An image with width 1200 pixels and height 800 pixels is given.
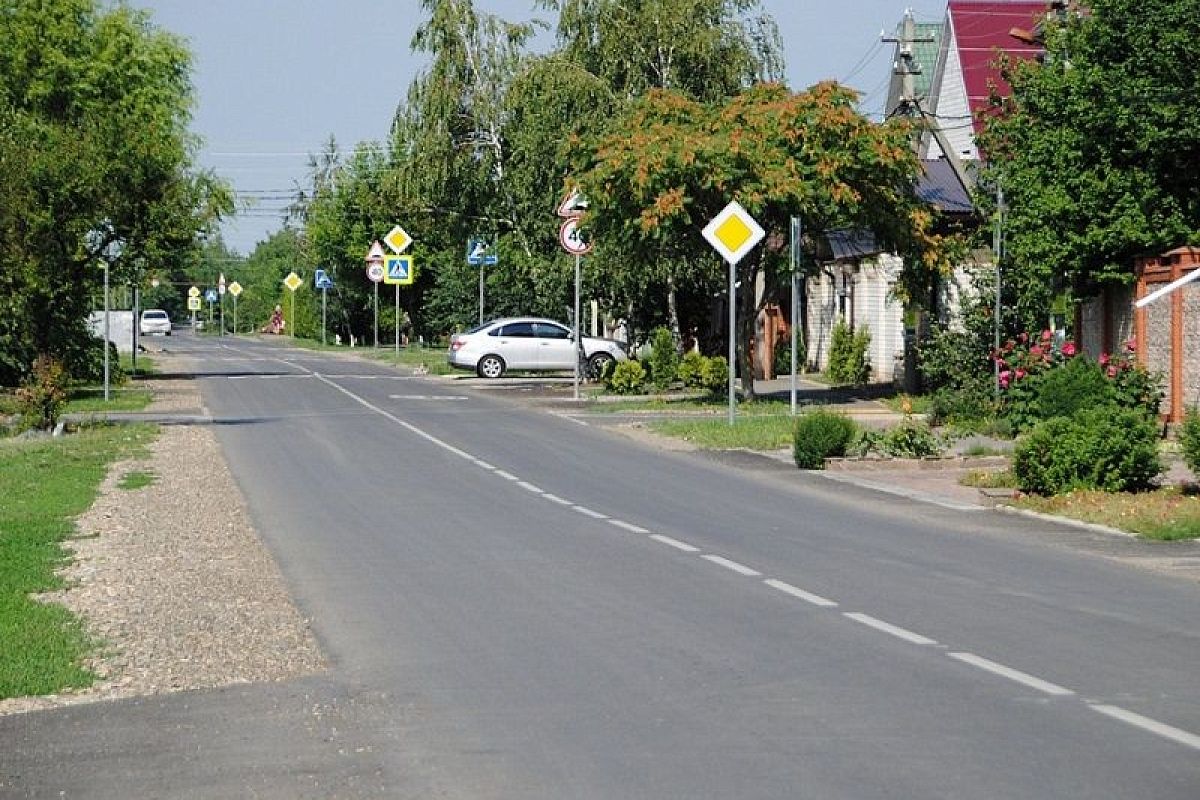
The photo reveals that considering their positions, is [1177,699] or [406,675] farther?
[406,675]

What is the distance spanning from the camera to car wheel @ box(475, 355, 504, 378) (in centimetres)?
5100

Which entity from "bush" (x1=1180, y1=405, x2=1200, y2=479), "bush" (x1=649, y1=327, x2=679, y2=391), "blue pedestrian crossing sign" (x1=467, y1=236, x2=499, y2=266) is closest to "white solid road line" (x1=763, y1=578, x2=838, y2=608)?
"bush" (x1=1180, y1=405, x2=1200, y2=479)

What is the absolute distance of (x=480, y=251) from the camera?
165ft

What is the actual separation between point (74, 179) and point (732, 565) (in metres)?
19.2

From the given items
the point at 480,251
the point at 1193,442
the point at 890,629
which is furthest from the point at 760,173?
the point at 890,629

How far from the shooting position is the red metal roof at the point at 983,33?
159 feet

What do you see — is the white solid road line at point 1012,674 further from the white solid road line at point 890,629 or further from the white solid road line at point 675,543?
the white solid road line at point 675,543

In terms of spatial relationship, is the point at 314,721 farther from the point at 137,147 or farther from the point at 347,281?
the point at 347,281

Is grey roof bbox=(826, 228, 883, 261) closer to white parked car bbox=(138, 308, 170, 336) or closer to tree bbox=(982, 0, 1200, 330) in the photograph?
tree bbox=(982, 0, 1200, 330)

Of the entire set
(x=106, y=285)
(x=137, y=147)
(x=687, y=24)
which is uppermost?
(x=687, y=24)

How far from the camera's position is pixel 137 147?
1298 inches

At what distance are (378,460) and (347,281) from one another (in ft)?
219

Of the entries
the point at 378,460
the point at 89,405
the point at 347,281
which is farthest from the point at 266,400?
the point at 347,281

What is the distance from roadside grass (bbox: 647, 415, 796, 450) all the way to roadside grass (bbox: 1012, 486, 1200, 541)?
8137mm
